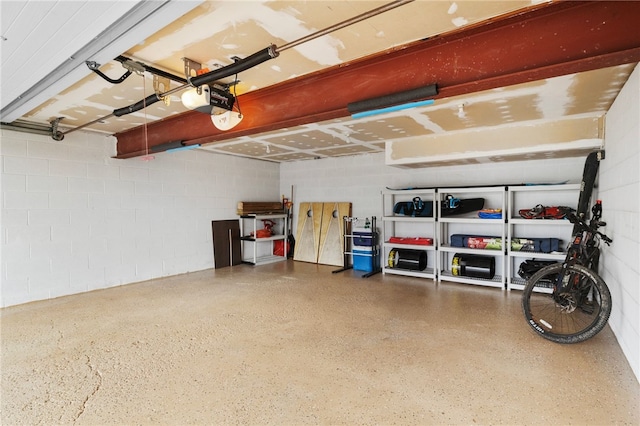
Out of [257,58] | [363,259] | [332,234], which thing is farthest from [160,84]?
[332,234]

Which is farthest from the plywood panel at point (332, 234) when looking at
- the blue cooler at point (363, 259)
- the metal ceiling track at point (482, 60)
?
the metal ceiling track at point (482, 60)

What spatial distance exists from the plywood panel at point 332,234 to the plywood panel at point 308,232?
0.40 ft

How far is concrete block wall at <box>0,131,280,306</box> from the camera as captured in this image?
4.14 m

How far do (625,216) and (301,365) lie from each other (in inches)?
110

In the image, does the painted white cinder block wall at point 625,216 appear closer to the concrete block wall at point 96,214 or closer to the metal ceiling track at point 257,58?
the metal ceiling track at point 257,58

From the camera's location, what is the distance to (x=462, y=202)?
5.34 meters

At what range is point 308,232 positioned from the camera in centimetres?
726

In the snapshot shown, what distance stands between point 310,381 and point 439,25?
2.42 m

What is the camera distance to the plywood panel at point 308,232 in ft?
23.3

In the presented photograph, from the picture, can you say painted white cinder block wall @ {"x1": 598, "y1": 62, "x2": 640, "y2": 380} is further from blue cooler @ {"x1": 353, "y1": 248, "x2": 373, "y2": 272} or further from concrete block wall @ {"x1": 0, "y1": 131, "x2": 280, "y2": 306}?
concrete block wall @ {"x1": 0, "y1": 131, "x2": 280, "y2": 306}

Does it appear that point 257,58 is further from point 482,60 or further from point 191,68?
point 482,60

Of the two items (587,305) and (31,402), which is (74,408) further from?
(587,305)

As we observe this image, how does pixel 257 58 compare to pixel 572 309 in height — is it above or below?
above

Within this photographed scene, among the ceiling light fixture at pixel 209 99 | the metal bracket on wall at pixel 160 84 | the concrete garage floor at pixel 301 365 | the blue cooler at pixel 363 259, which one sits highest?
the metal bracket on wall at pixel 160 84
